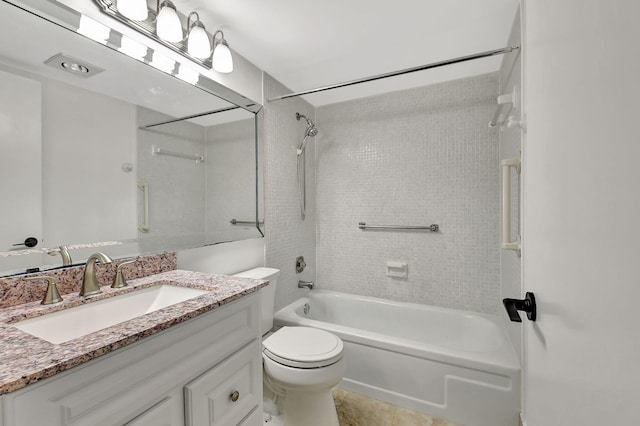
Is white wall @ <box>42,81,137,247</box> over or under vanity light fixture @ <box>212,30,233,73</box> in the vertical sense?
under

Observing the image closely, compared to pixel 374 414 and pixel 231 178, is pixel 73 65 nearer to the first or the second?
pixel 231 178

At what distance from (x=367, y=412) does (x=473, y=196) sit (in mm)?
1702

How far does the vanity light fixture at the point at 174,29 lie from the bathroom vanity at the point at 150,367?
1123 mm

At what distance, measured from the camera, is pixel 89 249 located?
1.07m

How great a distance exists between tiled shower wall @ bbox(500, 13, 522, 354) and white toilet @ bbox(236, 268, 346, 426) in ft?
3.41

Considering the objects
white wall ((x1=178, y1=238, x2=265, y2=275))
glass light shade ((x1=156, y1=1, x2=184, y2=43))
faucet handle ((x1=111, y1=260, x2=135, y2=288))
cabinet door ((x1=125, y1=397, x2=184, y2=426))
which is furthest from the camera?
white wall ((x1=178, y1=238, x2=265, y2=275))

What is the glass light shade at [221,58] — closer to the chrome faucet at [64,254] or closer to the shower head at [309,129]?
the shower head at [309,129]

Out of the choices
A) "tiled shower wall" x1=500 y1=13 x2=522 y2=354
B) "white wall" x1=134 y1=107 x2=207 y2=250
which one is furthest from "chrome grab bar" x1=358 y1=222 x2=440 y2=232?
"white wall" x1=134 y1=107 x2=207 y2=250

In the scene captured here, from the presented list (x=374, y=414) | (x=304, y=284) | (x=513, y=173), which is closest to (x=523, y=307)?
(x=513, y=173)

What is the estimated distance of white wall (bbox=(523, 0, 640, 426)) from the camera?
32 cm

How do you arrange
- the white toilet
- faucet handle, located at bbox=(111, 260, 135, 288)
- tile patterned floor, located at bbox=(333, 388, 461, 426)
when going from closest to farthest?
faucet handle, located at bbox=(111, 260, 135, 288), the white toilet, tile patterned floor, located at bbox=(333, 388, 461, 426)

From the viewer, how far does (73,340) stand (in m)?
0.63

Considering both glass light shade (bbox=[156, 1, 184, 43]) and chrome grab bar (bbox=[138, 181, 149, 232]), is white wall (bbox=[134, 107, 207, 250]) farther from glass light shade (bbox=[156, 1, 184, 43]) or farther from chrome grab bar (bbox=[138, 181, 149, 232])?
glass light shade (bbox=[156, 1, 184, 43])

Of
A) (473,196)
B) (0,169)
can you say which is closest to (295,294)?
(473,196)
